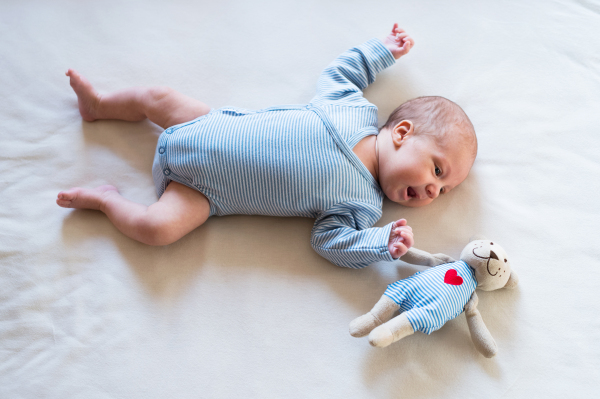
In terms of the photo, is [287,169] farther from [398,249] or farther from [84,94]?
[84,94]

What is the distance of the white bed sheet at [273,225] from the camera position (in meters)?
1.03

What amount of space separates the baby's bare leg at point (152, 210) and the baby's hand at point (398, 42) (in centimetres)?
73

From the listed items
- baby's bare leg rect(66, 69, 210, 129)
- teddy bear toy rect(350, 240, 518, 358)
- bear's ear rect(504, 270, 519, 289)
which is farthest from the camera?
baby's bare leg rect(66, 69, 210, 129)

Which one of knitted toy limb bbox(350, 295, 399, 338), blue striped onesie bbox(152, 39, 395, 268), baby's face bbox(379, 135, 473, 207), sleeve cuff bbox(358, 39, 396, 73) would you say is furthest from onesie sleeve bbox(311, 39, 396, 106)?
knitted toy limb bbox(350, 295, 399, 338)

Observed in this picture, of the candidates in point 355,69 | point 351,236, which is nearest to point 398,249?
point 351,236

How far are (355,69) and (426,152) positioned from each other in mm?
364

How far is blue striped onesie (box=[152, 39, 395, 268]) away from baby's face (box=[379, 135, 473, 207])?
0.20 ft

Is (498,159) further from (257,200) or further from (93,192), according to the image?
(93,192)

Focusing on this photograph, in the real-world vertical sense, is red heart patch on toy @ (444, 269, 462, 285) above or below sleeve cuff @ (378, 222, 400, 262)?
below

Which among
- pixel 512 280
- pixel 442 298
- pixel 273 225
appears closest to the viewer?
pixel 442 298

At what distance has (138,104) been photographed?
1222 mm

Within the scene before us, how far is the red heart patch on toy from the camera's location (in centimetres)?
100

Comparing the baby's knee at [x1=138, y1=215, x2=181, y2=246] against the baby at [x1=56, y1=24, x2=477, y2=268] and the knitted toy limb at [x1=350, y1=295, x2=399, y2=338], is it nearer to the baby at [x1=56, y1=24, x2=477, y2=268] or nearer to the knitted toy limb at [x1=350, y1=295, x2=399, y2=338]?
the baby at [x1=56, y1=24, x2=477, y2=268]

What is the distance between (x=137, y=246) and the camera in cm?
115
